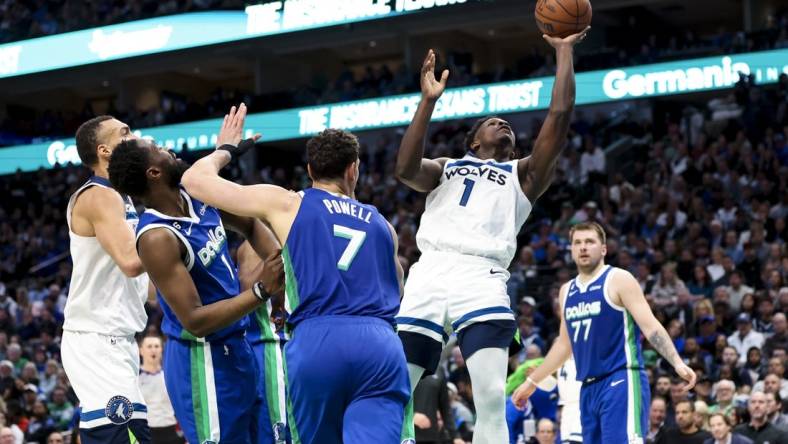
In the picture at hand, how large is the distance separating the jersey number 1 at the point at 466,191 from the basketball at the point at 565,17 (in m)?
0.94

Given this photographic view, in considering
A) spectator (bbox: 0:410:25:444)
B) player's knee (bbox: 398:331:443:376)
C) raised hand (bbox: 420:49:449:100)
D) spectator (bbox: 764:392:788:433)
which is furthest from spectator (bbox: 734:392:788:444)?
spectator (bbox: 0:410:25:444)

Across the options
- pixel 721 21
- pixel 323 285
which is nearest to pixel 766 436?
pixel 323 285

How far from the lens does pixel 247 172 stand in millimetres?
28422

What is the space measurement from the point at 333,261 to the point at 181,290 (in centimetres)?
70

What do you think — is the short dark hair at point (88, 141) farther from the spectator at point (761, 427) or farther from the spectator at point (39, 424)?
the spectator at point (39, 424)

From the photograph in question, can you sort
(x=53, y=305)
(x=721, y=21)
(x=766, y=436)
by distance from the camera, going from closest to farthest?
(x=766, y=436), (x=53, y=305), (x=721, y=21)

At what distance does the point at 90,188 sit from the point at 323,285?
1576 millimetres

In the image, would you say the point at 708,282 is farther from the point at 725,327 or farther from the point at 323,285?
the point at 323,285

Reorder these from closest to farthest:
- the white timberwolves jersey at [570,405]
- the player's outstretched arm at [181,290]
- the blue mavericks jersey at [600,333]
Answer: the player's outstretched arm at [181,290]
the blue mavericks jersey at [600,333]
the white timberwolves jersey at [570,405]

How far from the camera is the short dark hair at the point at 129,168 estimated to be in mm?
5184

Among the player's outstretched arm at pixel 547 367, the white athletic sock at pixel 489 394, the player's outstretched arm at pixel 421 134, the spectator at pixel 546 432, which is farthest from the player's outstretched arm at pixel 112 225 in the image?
the spectator at pixel 546 432

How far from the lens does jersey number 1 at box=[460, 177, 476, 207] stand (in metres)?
6.37

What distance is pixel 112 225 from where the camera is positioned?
220 inches

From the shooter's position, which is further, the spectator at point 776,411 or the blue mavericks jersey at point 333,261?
the spectator at point 776,411
